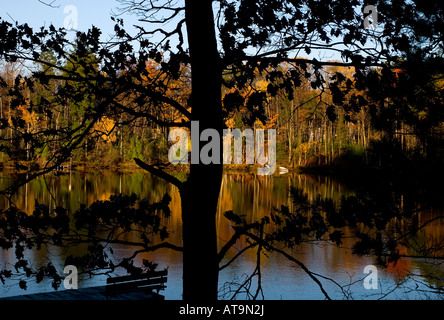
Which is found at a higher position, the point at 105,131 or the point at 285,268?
the point at 105,131

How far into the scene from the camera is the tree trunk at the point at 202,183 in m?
3.62

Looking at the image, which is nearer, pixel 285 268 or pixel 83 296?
pixel 83 296

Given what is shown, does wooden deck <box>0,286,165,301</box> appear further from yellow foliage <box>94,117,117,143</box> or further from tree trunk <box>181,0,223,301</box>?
tree trunk <box>181,0,223,301</box>

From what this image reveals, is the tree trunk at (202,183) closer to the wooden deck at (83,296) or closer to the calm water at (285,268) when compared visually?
the calm water at (285,268)

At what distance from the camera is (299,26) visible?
4.53 metres

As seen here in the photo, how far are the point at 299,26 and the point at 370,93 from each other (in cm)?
94

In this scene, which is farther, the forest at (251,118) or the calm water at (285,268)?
the calm water at (285,268)

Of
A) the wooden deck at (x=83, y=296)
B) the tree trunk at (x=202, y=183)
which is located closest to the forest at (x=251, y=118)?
the tree trunk at (x=202, y=183)

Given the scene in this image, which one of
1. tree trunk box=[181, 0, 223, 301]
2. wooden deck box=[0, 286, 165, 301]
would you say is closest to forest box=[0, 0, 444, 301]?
tree trunk box=[181, 0, 223, 301]

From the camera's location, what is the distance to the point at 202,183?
3.65 meters

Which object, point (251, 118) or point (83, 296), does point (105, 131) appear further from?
point (83, 296)

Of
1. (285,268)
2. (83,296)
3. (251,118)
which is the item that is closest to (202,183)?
(251,118)

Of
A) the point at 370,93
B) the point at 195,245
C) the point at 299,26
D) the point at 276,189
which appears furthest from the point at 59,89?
the point at 276,189

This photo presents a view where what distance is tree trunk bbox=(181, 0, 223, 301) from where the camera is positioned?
362 cm
